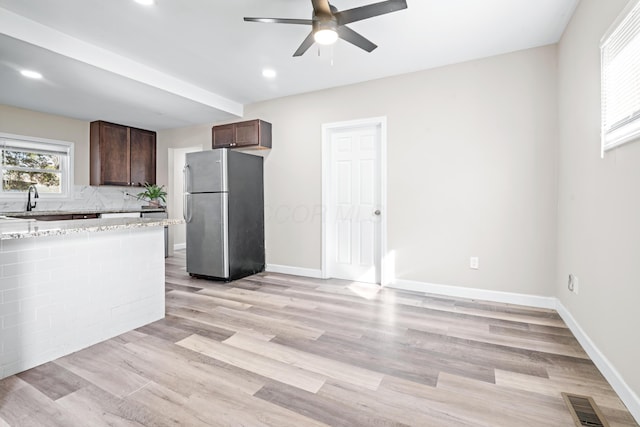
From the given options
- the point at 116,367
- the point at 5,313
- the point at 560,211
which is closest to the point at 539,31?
the point at 560,211

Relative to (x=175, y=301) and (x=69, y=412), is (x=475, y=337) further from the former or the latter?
(x=175, y=301)

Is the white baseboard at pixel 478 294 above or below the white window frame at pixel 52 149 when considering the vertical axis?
below

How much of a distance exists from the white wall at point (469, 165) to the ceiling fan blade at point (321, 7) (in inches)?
73.4

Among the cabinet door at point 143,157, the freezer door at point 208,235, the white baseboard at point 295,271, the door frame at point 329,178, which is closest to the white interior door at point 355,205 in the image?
the door frame at point 329,178

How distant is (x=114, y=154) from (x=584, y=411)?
6.54 m

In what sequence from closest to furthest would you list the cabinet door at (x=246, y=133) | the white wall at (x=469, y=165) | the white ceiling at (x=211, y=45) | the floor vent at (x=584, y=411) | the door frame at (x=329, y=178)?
the floor vent at (x=584, y=411) < the white ceiling at (x=211, y=45) < the white wall at (x=469, y=165) < the door frame at (x=329, y=178) < the cabinet door at (x=246, y=133)

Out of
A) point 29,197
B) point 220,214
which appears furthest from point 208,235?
point 29,197

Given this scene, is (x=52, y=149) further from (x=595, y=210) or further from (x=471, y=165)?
(x=595, y=210)

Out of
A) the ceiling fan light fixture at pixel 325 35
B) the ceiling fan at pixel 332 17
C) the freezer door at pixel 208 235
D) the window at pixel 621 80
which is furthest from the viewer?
the freezer door at pixel 208 235

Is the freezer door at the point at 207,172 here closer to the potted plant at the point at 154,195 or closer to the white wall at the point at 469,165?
the white wall at the point at 469,165

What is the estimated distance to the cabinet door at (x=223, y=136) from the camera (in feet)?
15.3

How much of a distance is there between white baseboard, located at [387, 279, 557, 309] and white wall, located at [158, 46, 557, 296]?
60mm

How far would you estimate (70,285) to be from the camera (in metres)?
2.15

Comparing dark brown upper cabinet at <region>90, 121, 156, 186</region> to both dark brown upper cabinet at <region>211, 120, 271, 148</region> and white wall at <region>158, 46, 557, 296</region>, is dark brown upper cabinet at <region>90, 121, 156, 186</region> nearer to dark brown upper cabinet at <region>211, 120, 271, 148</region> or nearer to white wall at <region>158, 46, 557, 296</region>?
dark brown upper cabinet at <region>211, 120, 271, 148</region>
